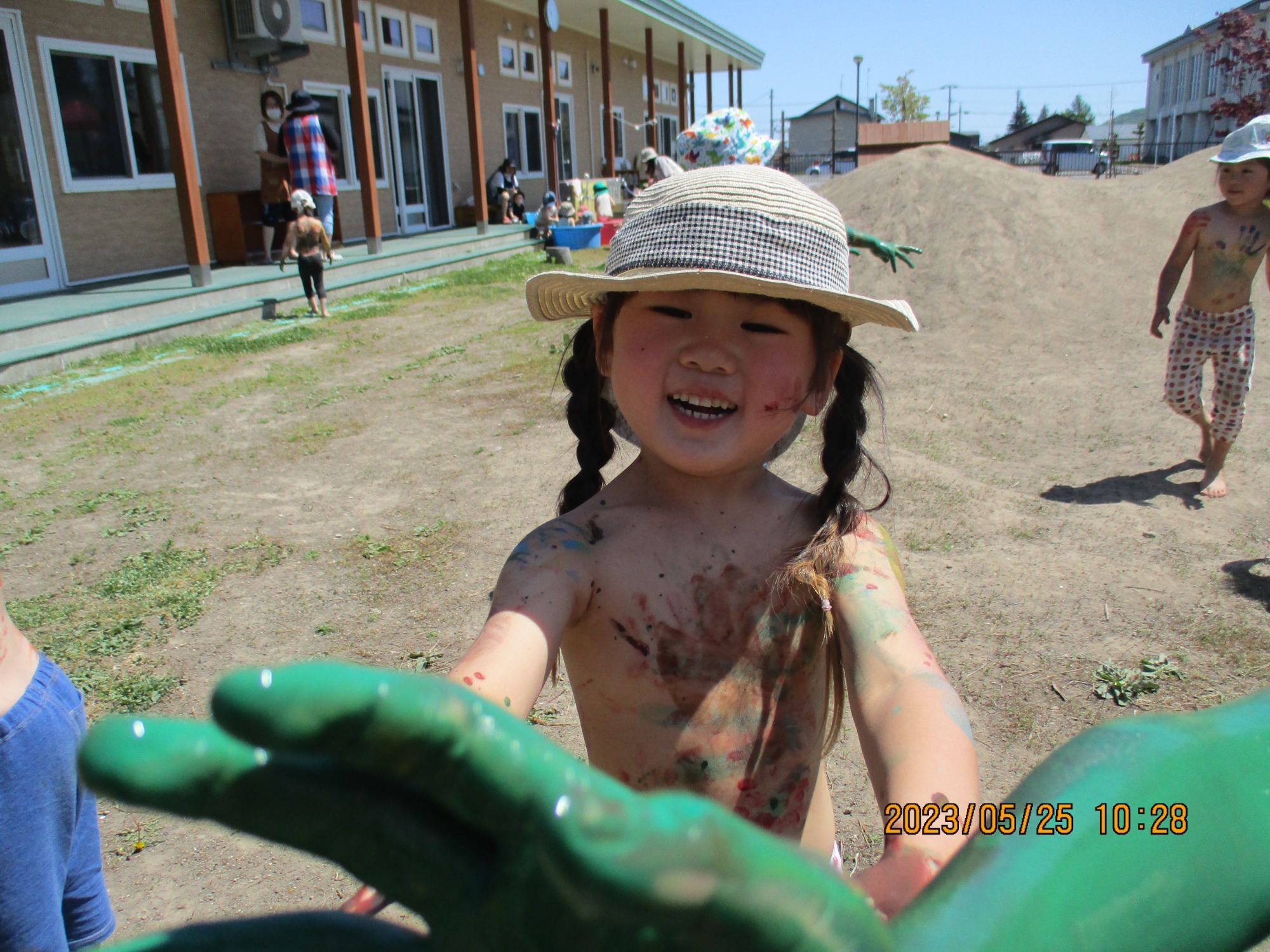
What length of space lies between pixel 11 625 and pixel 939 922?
1.82 metres

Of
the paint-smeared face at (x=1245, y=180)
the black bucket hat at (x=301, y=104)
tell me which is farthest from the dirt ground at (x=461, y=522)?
the black bucket hat at (x=301, y=104)

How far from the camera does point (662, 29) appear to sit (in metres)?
23.7

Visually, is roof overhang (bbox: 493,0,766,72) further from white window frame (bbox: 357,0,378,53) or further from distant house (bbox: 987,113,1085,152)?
distant house (bbox: 987,113,1085,152)

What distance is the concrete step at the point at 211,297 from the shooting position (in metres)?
8.26

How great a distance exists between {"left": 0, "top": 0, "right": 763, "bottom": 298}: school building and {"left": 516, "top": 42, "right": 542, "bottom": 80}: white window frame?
48mm

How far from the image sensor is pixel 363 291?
12.4 meters

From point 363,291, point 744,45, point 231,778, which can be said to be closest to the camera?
point 231,778

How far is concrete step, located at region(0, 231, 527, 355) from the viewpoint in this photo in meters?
8.26

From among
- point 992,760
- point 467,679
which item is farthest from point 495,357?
point 467,679

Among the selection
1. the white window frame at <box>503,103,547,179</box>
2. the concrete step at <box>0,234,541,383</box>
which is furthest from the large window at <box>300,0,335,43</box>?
the white window frame at <box>503,103,547,179</box>

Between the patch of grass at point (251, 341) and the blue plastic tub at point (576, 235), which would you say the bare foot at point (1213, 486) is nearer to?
the patch of grass at point (251, 341)

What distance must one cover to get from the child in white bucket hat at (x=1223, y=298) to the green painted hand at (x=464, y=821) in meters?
5.67

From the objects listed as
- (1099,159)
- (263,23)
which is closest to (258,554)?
(263,23)

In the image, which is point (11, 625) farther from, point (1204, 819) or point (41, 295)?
Result: point (41, 295)
